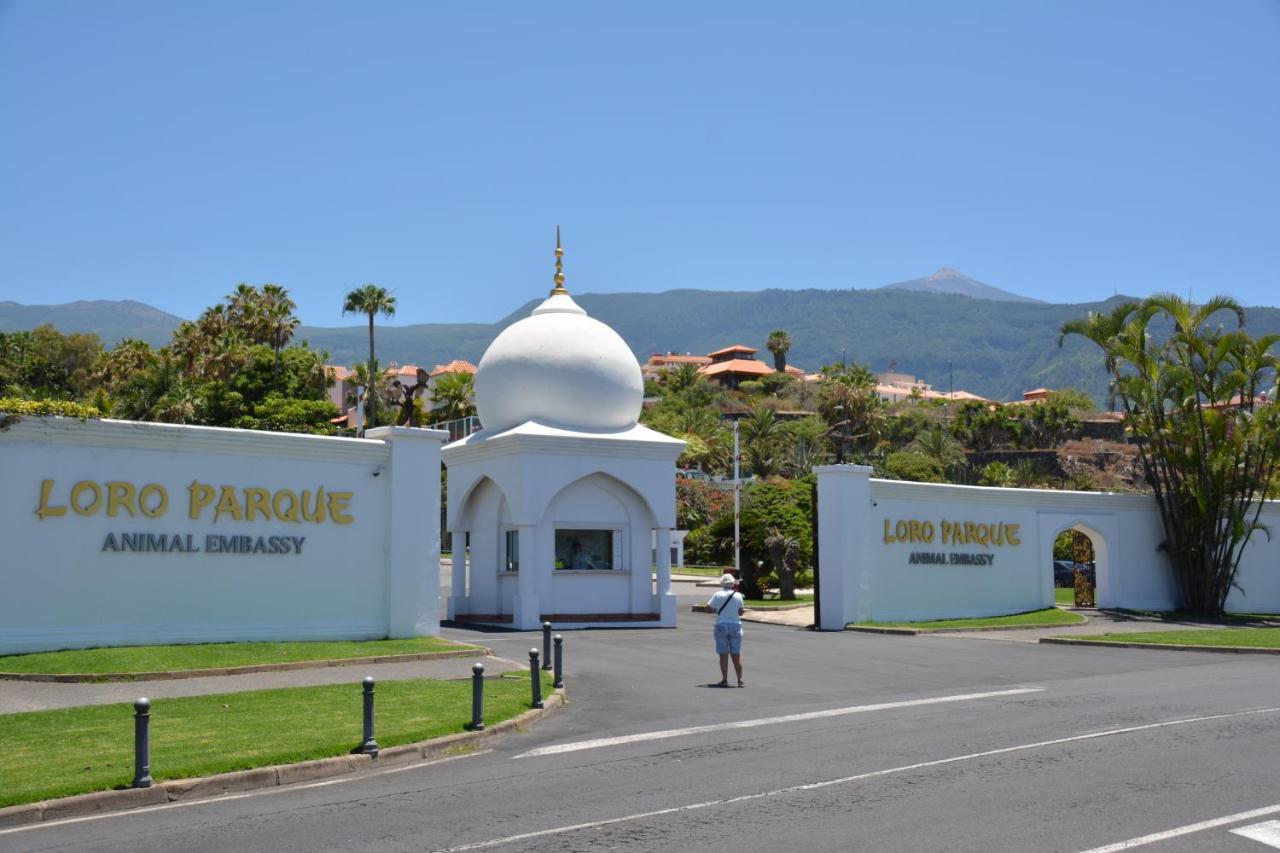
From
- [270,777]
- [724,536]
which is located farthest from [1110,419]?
[270,777]

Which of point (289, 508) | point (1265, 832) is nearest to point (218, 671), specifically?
point (289, 508)

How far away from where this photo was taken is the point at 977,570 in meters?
29.8

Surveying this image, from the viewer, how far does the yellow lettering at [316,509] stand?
2055 centimetres

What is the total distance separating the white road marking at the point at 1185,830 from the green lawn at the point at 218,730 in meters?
6.63

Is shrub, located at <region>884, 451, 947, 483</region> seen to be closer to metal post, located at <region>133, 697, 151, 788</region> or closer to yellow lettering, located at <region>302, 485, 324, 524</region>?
yellow lettering, located at <region>302, 485, 324, 524</region>

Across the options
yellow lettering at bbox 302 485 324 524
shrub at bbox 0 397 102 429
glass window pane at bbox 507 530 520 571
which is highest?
shrub at bbox 0 397 102 429

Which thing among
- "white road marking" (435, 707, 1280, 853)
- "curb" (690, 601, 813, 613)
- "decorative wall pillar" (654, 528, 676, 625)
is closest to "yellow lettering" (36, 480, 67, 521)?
"white road marking" (435, 707, 1280, 853)

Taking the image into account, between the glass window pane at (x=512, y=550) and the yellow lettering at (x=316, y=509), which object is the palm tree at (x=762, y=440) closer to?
the glass window pane at (x=512, y=550)

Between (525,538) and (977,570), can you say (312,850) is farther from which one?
(977,570)

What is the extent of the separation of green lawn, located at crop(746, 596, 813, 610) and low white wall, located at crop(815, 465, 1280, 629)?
24.3 ft

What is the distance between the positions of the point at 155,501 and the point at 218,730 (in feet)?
26.1

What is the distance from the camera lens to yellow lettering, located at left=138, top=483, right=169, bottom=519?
18.5 m

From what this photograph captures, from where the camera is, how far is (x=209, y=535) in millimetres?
19281

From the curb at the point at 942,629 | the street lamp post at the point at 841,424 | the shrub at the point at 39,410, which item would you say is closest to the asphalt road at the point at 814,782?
the shrub at the point at 39,410
